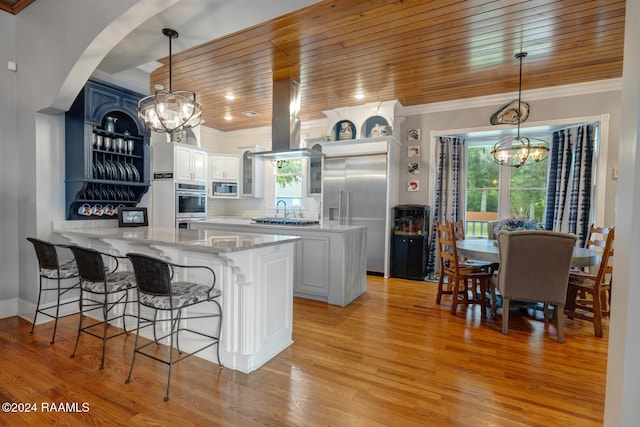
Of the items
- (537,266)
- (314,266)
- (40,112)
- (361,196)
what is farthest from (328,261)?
(40,112)

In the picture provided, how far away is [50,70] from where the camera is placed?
279cm

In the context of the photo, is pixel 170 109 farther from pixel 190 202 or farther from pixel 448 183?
pixel 448 183

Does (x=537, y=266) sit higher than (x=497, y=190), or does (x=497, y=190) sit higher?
(x=497, y=190)

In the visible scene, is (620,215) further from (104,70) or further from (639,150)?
(104,70)

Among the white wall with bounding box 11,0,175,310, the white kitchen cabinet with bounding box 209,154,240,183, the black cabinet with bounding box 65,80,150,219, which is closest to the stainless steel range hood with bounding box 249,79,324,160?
the black cabinet with bounding box 65,80,150,219

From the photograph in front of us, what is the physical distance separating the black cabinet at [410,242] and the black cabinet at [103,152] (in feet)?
12.3

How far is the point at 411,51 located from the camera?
3.39m

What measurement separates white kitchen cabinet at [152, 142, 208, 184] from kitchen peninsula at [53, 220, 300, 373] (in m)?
2.95

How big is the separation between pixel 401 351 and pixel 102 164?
3.51 meters

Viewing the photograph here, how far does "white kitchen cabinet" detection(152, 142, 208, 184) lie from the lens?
5270 mm

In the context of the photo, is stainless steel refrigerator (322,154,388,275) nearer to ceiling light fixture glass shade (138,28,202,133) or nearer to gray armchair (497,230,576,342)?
gray armchair (497,230,576,342)

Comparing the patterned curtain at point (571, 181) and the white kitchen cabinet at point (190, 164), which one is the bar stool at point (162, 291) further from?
the patterned curtain at point (571, 181)

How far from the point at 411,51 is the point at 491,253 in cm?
228

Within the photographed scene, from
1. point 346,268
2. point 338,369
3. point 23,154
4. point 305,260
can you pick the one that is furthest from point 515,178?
point 23,154
